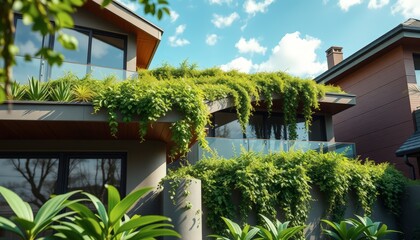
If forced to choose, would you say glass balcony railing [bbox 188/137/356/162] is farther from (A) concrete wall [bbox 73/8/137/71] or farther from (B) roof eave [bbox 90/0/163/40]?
(B) roof eave [bbox 90/0/163/40]

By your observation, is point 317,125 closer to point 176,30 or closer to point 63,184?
point 176,30

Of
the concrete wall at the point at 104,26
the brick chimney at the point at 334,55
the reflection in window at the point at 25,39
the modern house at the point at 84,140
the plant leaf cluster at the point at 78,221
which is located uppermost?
the brick chimney at the point at 334,55

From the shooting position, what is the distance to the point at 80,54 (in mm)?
10453

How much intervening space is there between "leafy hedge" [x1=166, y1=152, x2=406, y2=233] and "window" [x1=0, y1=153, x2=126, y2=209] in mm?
1360

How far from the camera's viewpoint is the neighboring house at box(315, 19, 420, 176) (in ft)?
41.9

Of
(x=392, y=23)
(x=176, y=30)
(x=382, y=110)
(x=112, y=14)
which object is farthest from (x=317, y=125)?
(x=112, y=14)

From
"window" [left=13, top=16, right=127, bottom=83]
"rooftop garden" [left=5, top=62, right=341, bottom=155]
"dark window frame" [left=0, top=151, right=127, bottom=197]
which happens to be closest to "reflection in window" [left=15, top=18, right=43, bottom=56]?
"window" [left=13, top=16, right=127, bottom=83]

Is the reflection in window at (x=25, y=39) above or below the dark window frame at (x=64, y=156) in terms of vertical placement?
above

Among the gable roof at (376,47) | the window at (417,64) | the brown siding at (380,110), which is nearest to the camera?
the gable roof at (376,47)

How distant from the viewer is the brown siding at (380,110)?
42.5 feet

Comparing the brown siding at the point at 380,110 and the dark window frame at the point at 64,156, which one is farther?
the brown siding at the point at 380,110

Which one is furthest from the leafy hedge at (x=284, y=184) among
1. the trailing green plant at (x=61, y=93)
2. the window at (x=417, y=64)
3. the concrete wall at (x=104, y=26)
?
the window at (x=417, y=64)

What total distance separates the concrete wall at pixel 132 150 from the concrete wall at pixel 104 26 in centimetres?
348

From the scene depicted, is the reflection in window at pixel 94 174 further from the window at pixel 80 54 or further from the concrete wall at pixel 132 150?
the window at pixel 80 54
